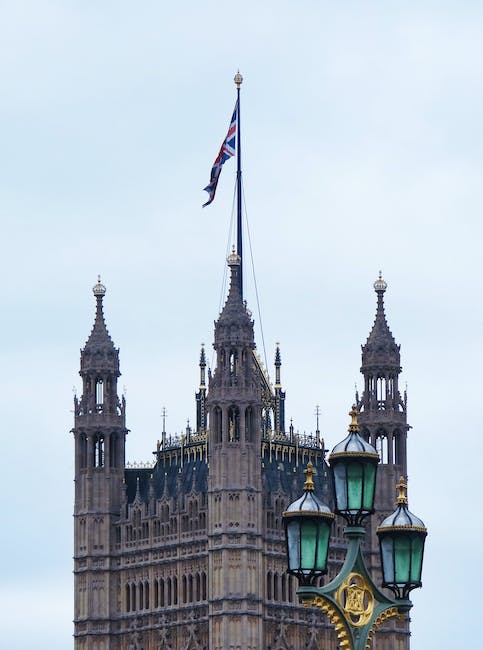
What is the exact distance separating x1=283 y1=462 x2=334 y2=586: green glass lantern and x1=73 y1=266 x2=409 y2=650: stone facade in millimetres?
99369

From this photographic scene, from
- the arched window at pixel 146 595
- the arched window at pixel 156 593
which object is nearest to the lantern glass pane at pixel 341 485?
the arched window at pixel 156 593

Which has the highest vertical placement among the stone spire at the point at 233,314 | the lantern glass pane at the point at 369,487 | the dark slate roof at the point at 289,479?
the stone spire at the point at 233,314

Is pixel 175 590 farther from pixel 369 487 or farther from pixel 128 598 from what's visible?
pixel 369 487

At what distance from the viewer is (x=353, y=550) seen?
49688mm

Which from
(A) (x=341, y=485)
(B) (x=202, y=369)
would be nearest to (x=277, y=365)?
(B) (x=202, y=369)

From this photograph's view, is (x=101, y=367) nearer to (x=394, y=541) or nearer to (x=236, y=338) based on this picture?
(x=236, y=338)

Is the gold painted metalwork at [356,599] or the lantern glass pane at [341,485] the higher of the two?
the lantern glass pane at [341,485]

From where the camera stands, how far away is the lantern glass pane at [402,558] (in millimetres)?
49250

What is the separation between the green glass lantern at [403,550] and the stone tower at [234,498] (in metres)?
98.5

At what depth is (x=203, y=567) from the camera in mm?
151375

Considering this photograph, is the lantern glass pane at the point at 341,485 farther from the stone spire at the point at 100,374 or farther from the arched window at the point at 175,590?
the stone spire at the point at 100,374

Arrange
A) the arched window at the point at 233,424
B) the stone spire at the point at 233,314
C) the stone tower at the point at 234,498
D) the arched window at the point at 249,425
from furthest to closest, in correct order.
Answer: the stone spire at the point at 233,314, the arched window at the point at 233,424, the arched window at the point at 249,425, the stone tower at the point at 234,498

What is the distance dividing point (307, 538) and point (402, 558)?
85.2 inches

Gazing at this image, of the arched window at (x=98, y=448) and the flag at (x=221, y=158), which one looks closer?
the flag at (x=221, y=158)
